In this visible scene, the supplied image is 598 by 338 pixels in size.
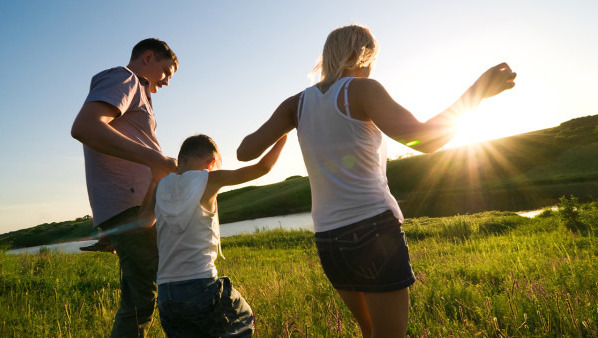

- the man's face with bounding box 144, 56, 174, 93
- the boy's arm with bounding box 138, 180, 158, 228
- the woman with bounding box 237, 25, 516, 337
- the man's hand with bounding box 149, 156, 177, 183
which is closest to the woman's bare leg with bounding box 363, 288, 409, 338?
the woman with bounding box 237, 25, 516, 337

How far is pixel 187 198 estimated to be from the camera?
2277 millimetres

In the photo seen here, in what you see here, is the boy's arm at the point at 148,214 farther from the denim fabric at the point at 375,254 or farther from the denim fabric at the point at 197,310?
the denim fabric at the point at 375,254

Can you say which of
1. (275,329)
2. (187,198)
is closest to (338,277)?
(187,198)

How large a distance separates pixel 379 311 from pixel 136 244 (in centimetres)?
175

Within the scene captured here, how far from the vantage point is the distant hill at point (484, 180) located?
1369 inches

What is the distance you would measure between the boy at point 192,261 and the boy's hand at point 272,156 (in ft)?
0.48

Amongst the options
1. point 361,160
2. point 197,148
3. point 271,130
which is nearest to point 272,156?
point 271,130

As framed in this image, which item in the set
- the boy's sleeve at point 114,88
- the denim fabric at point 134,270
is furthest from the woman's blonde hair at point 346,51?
the denim fabric at point 134,270

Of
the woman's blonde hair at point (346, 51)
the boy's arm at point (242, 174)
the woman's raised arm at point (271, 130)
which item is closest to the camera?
the woman's blonde hair at point (346, 51)

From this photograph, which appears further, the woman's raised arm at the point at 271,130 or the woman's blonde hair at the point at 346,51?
the woman's raised arm at the point at 271,130

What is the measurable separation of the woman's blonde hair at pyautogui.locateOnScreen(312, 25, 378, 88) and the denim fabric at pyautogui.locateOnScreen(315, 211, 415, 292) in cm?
77

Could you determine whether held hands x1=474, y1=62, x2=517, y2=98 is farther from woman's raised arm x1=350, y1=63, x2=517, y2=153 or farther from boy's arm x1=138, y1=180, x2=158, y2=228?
boy's arm x1=138, y1=180, x2=158, y2=228

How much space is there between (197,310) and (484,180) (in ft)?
159

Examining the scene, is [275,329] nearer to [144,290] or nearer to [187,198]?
[144,290]
